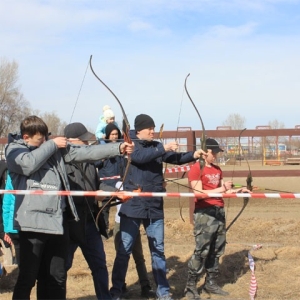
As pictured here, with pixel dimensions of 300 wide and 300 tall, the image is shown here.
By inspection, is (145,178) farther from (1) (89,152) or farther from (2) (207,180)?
(1) (89,152)

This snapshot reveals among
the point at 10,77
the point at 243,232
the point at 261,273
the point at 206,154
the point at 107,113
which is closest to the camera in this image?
the point at 206,154

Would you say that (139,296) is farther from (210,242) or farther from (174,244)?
(174,244)

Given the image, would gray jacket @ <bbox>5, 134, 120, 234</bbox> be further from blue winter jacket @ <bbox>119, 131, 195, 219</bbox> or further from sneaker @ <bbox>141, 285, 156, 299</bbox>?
sneaker @ <bbox>141, 285, 156, 299</bbox>

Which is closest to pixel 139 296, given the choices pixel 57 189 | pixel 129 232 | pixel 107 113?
pixel 129 232

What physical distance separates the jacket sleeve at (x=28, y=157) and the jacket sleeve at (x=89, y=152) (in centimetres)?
25

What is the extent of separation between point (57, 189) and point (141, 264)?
84.5 inches

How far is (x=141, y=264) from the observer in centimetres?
601

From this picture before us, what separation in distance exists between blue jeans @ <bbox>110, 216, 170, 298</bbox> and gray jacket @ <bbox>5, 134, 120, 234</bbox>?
3.92ft

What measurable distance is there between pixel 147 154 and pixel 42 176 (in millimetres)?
1331

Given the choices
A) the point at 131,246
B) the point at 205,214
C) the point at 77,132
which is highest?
the point at 77,132

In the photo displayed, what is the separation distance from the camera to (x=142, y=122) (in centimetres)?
544

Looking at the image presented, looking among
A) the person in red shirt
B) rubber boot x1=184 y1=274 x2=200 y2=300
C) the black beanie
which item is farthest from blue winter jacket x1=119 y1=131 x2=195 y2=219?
rubber boot x1=184 y1=274 x2=200 y2=300

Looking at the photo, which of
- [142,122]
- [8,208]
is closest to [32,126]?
[8,208]

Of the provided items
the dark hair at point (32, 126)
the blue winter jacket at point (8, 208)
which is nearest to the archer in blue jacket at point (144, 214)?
the blue winter jacket at point (8, 208)
